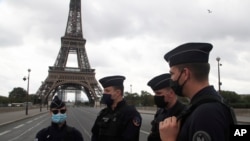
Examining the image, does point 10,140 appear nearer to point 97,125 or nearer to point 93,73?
point 97,125

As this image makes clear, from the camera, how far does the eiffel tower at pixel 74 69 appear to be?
100 meters

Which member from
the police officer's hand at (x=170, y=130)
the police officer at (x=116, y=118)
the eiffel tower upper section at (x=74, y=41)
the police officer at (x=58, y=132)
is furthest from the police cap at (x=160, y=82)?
the eiffel tower upper section at (x=74, y=41)

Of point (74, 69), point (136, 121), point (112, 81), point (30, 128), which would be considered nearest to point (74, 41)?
point (74, 69)

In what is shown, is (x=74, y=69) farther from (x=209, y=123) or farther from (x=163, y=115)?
(x=209, y=123)

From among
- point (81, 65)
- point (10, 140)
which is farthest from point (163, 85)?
point (81, 65)

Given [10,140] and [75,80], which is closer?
[10,140]

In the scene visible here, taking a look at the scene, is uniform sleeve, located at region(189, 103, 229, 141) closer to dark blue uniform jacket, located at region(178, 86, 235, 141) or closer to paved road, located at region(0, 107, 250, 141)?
dark blue uniform jacket, located at region(178, 86, 235, 141)

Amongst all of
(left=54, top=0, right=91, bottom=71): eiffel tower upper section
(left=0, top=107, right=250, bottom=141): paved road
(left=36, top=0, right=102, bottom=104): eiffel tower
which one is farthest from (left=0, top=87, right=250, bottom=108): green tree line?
(left=54, top=0, right=91, bottom=71): eiffel tower upper section

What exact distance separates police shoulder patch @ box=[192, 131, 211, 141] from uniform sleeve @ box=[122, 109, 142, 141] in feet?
8.85

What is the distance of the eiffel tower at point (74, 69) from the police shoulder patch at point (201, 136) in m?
97.7

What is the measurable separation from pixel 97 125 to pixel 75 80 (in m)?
98.3

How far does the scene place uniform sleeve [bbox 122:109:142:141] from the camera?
4.82 m

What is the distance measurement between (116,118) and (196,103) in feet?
9.00

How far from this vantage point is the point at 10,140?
1656cm
